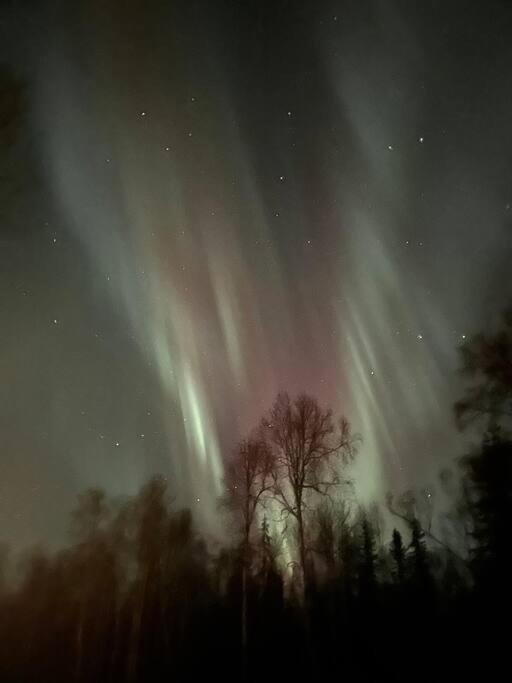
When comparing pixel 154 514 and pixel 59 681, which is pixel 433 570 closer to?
pixel 154 514

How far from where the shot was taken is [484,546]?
2089cm

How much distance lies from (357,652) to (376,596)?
554 centimetres

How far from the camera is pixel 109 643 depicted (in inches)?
851

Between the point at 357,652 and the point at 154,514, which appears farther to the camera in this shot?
the point at 154,514

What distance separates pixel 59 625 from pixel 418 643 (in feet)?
41.9

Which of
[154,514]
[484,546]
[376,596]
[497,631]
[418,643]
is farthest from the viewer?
[154,514]

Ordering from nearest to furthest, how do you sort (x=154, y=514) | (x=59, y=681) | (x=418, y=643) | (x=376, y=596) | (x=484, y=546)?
(x=418, y=643) → (x=59, y=681) → (x=484, y=546) → (x=376, y=596) → (x=154, y=514)

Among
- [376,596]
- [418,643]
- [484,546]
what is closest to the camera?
[418,643]

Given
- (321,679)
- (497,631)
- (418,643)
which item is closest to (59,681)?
(321,679)

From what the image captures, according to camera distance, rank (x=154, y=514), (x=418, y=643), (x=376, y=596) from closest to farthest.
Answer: (x=418, y=643)
(x=376, y=596)
(x=154, y=514)

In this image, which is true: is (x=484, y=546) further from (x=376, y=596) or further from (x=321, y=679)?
(x=321, y=679)

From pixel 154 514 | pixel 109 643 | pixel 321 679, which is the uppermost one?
pixel 154 514

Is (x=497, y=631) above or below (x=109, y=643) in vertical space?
below

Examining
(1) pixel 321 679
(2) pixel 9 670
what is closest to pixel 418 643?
(1) pixel 321 679
